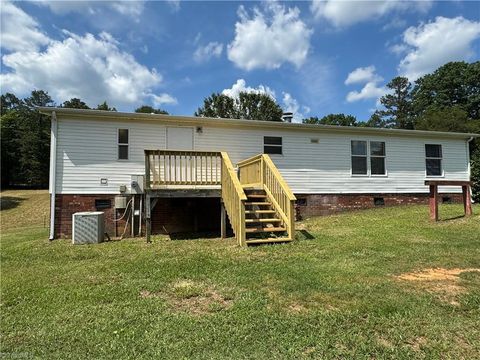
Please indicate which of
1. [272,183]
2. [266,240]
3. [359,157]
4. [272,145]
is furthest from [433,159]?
[266,240]

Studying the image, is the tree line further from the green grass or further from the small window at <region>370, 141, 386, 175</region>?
the green grass

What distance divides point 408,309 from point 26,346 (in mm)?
3803

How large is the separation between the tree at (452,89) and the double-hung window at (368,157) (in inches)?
→ 1301

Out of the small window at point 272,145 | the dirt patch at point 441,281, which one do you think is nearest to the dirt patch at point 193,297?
the dirt patch at point 441,281

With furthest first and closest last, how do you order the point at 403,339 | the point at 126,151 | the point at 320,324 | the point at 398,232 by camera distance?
the point at 126,151 < the point at 398,232 < the point at 320,324 < the point at 403,339

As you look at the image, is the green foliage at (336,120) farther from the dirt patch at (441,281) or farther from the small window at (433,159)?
the dirt patch at (441,281)

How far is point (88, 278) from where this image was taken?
17.6 feet

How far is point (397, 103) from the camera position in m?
48.2

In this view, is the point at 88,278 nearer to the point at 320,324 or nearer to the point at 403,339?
the point at 320,324

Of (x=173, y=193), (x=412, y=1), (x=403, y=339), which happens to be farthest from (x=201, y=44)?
(x=403, y=339)

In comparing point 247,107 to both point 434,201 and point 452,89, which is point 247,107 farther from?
point 434,201

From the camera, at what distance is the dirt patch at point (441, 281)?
13.8ft

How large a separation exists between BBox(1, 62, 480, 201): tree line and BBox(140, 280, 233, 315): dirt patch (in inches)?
1217

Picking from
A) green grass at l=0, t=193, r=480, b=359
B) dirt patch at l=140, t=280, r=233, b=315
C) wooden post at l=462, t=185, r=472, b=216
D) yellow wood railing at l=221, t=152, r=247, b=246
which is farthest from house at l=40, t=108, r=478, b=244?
wooden post at l=462, t=185, r=472, b=216
